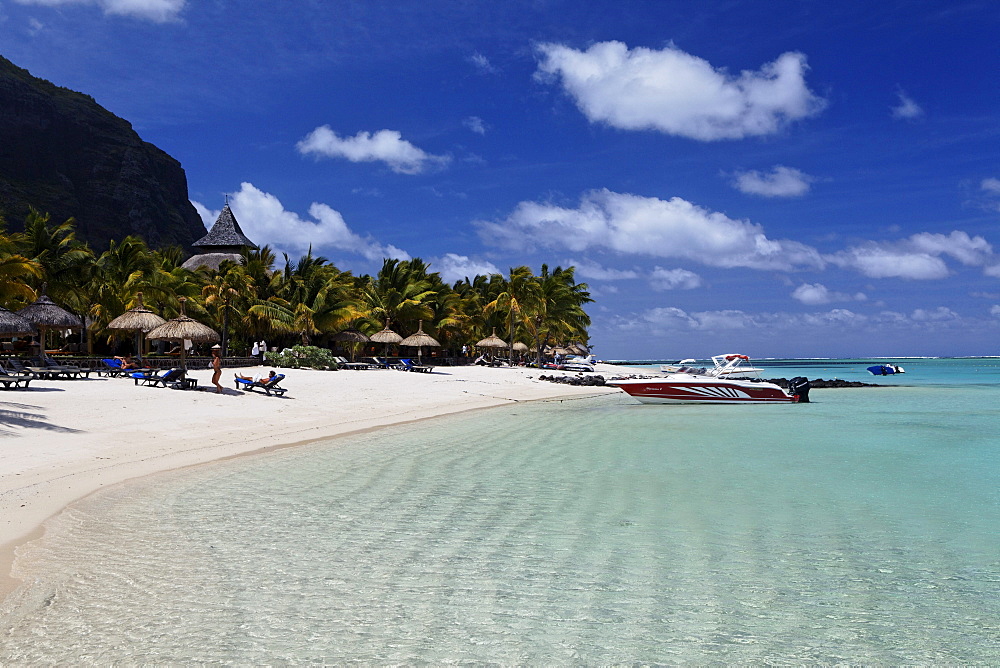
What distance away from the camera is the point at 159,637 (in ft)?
11.3

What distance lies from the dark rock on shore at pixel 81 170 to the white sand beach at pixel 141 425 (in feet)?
241

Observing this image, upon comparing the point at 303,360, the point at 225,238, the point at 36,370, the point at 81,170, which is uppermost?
the point at 81,170

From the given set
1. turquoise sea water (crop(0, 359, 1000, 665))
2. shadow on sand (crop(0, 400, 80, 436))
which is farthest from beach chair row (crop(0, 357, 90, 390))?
turquoise sea water (crop(0, 359, 1000, 665))

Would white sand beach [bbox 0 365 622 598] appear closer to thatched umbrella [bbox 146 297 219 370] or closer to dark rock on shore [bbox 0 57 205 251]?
thatched umbrella [bbox 146 297 219 370]

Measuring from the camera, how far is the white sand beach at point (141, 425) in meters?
6.73

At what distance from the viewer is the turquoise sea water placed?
139 inches

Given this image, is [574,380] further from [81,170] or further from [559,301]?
[81,170]

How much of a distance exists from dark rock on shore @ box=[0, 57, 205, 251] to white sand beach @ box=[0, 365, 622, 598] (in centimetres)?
7350

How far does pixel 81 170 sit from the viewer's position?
88.6 metres

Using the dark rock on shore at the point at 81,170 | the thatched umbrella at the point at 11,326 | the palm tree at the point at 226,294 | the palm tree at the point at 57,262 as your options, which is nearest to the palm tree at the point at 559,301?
the palm tree at the point at 226,294

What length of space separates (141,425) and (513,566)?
8814 mm

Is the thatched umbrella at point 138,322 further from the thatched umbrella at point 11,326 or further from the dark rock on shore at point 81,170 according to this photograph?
the dark rock on shore at point 81,170

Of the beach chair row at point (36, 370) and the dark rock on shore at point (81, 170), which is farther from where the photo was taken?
the dark rock on shore at point (81, 170)

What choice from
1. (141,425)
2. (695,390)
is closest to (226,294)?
(141,425)
